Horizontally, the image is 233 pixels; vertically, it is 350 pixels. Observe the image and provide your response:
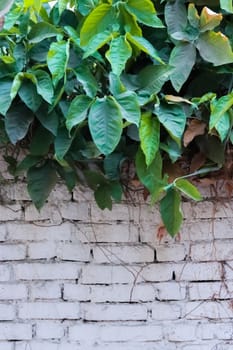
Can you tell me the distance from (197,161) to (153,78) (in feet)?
1.11

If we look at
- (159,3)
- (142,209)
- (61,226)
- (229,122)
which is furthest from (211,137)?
(61,226)

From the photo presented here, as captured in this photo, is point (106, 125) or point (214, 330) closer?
point (106, 125)

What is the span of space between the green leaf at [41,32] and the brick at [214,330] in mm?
1119

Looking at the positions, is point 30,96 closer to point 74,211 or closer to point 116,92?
point 116,92

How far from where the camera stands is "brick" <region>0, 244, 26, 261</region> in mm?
1695

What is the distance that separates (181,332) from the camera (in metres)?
1.69

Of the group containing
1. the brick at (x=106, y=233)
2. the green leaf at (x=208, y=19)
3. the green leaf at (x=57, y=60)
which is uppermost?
the green leaf at (x=208, y=19)

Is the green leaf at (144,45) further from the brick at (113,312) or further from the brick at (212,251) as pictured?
the brick at (113,312)

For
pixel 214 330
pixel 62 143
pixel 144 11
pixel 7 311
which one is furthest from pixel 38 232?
pixel 144 11

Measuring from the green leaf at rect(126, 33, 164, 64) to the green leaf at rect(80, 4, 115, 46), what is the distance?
8cm

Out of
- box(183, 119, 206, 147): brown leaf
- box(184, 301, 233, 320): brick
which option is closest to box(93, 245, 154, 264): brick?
box(184, 301, 233, 320): brick

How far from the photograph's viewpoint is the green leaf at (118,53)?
4.41ft

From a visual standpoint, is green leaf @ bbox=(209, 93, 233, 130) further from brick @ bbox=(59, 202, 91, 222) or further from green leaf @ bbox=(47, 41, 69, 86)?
brick @ bbox=(59, 202, 91, 222)

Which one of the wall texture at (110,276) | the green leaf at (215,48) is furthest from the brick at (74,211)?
the green leaf at (215,48)
